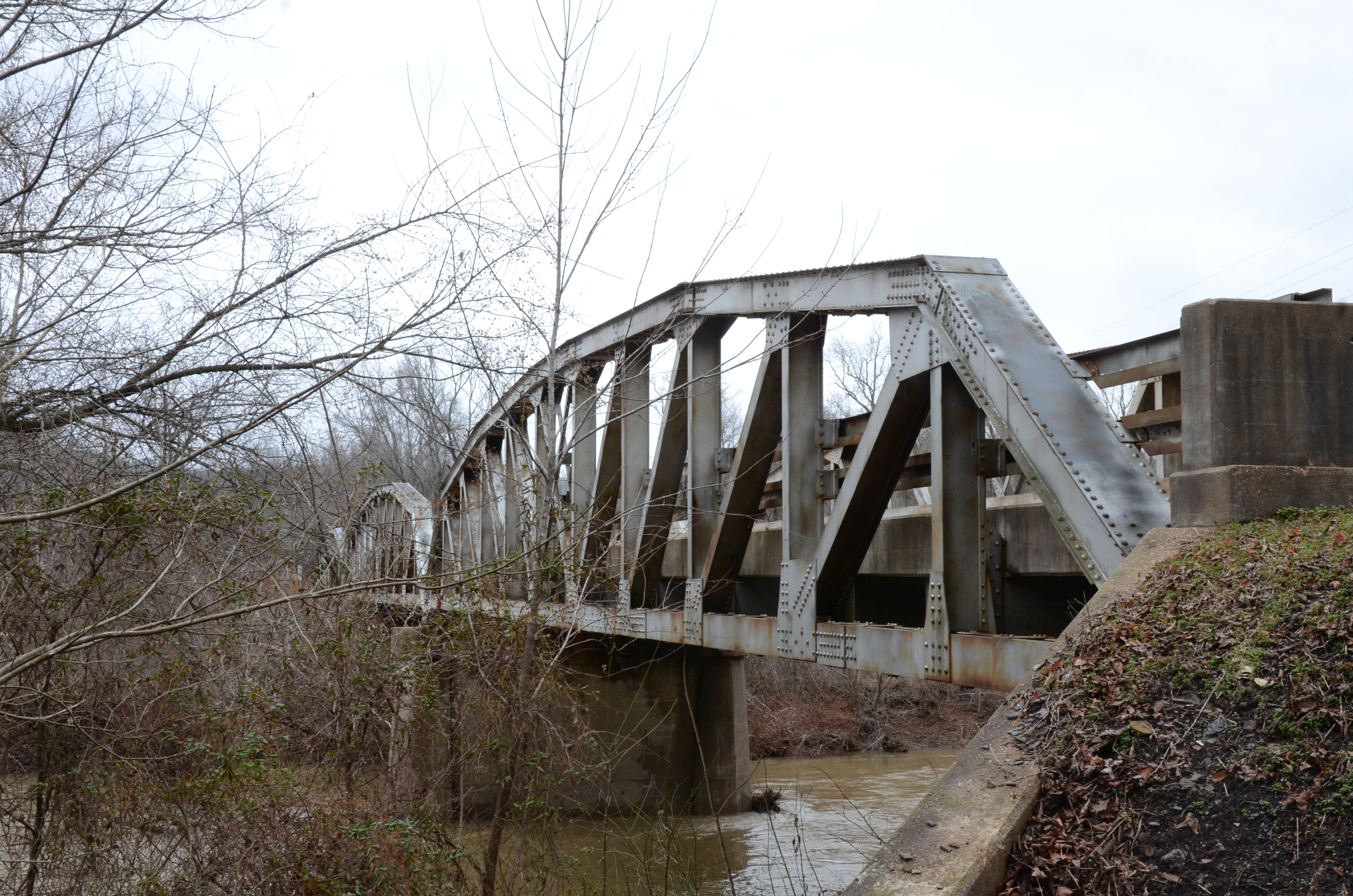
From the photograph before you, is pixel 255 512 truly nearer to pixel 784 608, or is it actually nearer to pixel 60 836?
pixel 60 836

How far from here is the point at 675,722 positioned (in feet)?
59.9

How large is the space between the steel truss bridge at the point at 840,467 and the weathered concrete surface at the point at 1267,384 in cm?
44

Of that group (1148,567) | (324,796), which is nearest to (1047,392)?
(1148,567)

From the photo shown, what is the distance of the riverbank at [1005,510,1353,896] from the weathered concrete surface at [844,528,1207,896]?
0.23 ft

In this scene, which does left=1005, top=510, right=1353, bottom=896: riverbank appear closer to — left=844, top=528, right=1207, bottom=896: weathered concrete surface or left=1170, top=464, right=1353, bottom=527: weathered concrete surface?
left=844, top=528, right=1207, bottom=896: weathered concrete surface

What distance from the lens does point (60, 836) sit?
29.0ft

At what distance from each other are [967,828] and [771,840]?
13188 millimetres

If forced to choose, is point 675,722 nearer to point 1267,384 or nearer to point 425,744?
point 425,744

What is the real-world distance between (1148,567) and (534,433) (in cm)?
636

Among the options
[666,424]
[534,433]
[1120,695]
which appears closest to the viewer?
[1120,695]

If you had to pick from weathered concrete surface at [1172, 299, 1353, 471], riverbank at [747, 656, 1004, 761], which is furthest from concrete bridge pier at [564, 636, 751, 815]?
weathered concrete surface at [1172, 299, 1353, 471]

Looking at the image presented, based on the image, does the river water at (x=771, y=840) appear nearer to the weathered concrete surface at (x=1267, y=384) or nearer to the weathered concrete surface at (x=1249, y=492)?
the weathered concrete surface at (x=1249, y=492)

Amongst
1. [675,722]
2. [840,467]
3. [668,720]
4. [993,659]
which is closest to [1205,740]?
[993,659]

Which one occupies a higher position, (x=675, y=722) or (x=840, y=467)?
(x=840, y=467)
